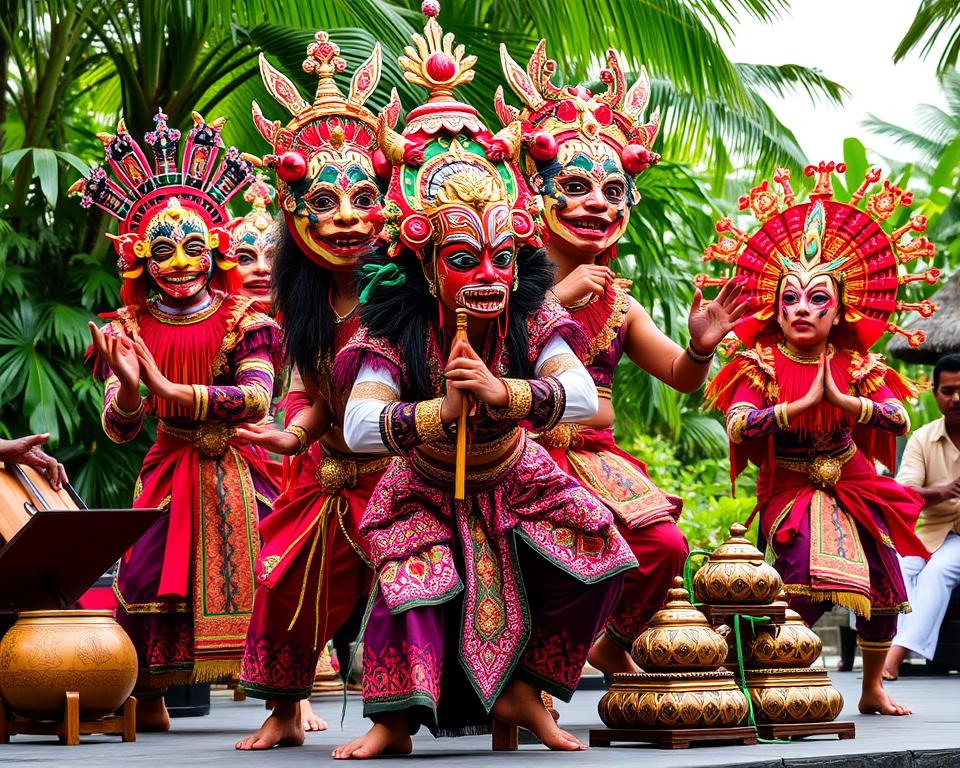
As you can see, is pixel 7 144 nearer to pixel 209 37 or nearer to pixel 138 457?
pixel 209 37

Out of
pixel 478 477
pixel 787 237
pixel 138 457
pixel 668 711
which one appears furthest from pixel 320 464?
pixel 138 457

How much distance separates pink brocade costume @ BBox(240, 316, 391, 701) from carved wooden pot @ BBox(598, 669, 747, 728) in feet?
3.00

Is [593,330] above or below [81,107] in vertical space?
below

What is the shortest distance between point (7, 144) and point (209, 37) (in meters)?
1.92

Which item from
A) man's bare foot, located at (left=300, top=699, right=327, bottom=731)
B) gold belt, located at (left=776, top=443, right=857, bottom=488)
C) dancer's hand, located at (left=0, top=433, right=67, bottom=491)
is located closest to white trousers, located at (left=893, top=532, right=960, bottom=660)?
gold belt, located at (left=776, top=443, right=857, bottom=488)

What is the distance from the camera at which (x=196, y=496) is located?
573 centimetres

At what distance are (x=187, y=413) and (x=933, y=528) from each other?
191 inches

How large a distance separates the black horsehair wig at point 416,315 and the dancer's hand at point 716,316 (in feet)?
2.14

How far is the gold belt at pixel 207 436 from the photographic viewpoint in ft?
18.9

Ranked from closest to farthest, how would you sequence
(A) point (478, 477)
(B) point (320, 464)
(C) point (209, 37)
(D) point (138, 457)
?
1. (A) point (478, 477)
2. (B) point (320, 464)
3. (D) point (138, 457)
4. (C) point (209, 37)

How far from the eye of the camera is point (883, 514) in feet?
19.7

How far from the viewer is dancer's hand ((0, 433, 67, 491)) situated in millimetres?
5430

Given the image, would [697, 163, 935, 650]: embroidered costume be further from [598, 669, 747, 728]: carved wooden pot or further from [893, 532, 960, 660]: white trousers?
[893, 532, 960, 660]: white trousers

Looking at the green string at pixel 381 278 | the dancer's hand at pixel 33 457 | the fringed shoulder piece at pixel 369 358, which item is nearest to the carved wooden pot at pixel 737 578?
the fringed shoulder piece at pixel 369 358
